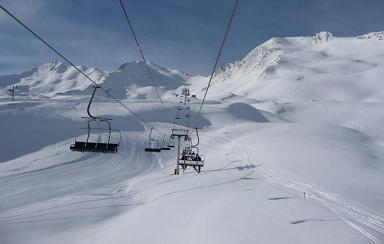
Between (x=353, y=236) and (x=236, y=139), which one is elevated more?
(x=236, y=139)

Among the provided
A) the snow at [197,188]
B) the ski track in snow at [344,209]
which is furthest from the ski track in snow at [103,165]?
the ski track in snow at [344,209]

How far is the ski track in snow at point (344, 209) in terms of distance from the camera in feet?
64.7

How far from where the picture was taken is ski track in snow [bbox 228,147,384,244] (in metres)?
19.7

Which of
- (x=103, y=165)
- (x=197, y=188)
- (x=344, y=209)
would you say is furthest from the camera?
(x=103, y=165)

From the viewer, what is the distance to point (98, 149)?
765 inches

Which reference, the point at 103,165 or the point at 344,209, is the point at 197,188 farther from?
the point at 103,165

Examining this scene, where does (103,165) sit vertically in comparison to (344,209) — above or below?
below

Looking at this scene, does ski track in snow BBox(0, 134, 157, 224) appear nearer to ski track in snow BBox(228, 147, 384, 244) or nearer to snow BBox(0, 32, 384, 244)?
snow BBox(0, 32, 384, 244)

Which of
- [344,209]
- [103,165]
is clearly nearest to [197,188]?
[344,209]

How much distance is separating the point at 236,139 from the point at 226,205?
45721 mm

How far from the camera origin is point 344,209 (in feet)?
77.4

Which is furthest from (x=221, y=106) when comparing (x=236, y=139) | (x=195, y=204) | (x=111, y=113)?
(x=195, y=204)

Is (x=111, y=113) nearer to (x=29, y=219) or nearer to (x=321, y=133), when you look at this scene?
(x=321, y=133)

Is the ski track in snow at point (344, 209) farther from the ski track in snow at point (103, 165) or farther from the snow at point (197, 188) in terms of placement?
the ski track in snow at point (103, 165)
